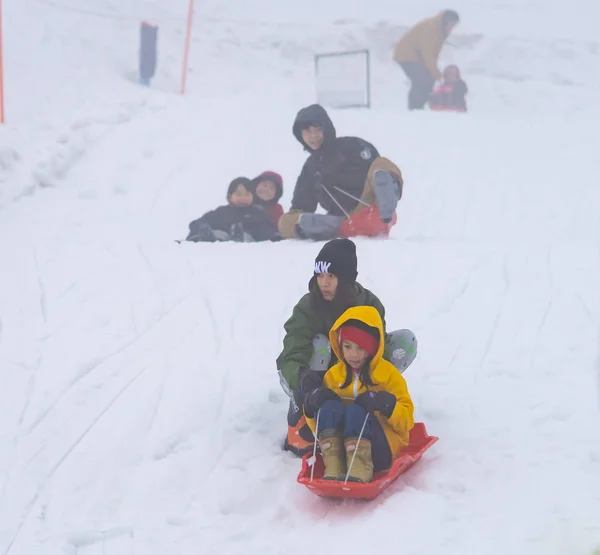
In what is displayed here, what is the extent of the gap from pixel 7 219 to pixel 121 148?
2.13m

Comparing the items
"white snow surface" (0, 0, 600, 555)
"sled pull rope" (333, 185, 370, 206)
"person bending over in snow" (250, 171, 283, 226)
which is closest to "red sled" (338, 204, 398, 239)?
"sled pull rope" (333, 185, 370, 206)

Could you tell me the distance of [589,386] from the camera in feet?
13.3

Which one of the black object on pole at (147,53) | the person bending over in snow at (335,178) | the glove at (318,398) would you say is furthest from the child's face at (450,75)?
the glove at (318,398)

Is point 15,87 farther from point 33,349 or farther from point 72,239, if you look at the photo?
point 33,349

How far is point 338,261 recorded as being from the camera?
139 inches

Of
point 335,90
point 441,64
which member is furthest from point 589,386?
point 441,64

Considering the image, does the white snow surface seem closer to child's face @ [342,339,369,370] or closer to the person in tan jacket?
child's face @ [342,339,369,370]

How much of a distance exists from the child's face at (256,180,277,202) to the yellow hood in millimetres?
3912

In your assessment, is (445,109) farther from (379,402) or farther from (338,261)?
(379,402)

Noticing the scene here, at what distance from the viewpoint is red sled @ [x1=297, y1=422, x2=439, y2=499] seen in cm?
305

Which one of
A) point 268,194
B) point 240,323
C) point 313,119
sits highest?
point 313,119

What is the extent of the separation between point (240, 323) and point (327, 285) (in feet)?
5.12

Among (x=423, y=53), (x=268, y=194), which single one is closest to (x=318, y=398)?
(x=268, y=194)

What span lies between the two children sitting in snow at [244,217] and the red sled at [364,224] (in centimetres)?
70
